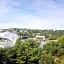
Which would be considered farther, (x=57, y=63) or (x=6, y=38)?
(x=6, y=38)

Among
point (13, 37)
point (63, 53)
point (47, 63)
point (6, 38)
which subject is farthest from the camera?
point (13, 37)

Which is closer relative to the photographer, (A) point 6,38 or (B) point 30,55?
(B) point 30,55

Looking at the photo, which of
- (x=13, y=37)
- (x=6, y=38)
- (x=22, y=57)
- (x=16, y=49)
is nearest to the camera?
(x=22, y=57)

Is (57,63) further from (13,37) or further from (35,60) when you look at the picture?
(13,37)

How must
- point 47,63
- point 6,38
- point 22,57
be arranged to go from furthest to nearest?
point 6,38
point 22,57
point 47,63

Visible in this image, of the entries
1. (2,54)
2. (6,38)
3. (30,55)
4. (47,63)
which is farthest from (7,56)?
(6,38)

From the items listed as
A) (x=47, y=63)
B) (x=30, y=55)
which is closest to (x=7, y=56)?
(x=30, y=55)

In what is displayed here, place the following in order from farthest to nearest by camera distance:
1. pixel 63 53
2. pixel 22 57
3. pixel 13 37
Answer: pixel 13 37 → pixel 63 53 → pixel 22 57

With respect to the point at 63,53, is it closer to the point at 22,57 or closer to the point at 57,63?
the point at 22,57

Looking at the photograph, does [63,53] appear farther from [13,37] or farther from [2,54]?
[13,37]
